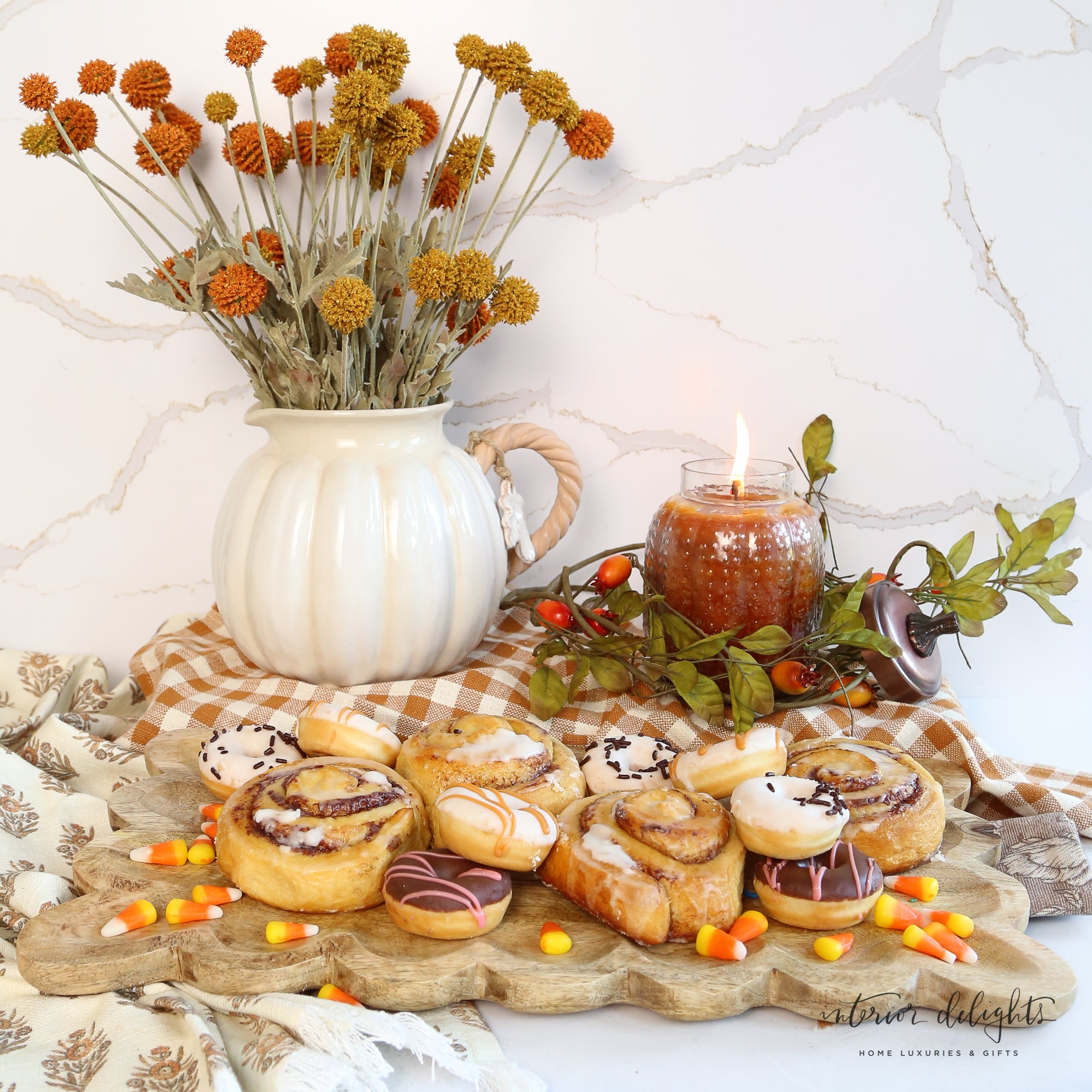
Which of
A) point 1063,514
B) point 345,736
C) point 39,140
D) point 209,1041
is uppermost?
point 39,140

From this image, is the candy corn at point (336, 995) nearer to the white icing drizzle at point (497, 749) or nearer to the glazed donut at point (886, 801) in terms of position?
the white icing drizzle at point (497, 749)

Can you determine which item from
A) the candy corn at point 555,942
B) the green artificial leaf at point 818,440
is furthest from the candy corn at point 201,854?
the green artificial leaf at point 818,440

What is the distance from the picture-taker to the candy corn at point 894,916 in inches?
31.4

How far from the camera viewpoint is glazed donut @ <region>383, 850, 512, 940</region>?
2.57ft

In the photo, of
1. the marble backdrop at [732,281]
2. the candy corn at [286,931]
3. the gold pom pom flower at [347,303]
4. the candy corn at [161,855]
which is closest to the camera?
the candy corn at [286,931]

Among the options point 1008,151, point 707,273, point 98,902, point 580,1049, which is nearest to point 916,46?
point 1008,151

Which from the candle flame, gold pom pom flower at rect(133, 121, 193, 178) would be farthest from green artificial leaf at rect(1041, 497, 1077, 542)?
gold pom pom flower at rect(133, 121, 193, 178)

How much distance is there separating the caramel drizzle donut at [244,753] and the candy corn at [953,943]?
621 mm

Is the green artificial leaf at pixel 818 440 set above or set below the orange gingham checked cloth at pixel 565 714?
above

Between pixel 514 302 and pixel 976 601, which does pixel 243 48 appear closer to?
pixel 514 302

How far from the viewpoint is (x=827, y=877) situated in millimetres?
797

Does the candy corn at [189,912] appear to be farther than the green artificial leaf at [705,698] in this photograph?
No

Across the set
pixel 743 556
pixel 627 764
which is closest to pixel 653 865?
pixel 627 764

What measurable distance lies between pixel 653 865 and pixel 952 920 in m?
0.25
